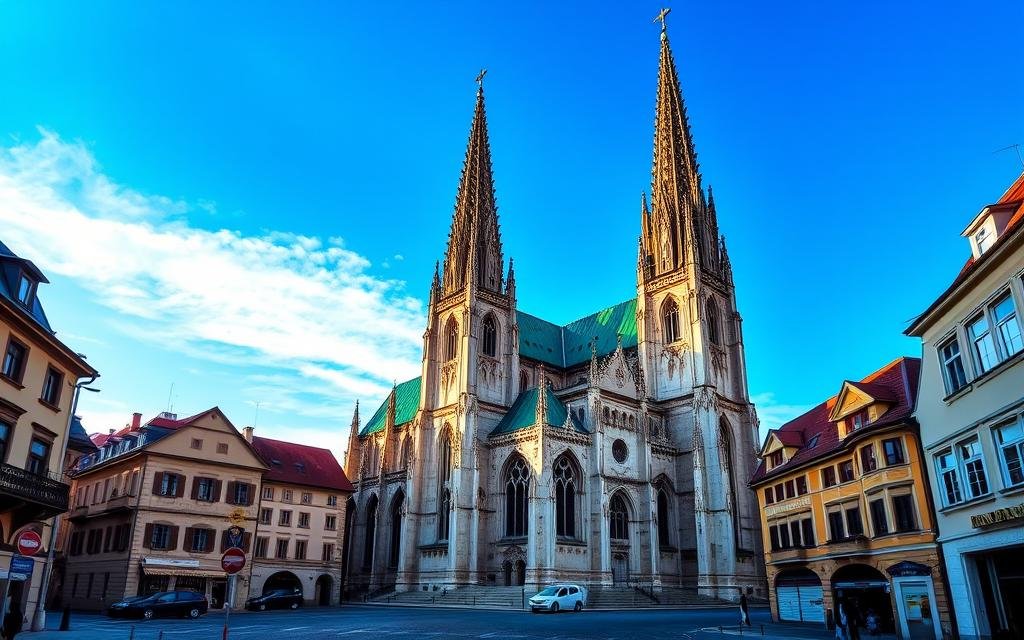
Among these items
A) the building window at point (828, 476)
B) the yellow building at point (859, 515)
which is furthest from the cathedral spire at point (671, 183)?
the building window at point (828, 476)

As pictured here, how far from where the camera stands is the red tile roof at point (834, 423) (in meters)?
25.8

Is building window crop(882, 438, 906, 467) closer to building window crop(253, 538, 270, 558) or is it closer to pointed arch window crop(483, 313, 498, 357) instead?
building window crop(253, 538, 270, 558)

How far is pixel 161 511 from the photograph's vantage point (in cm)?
4331

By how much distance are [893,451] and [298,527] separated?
42177 mm

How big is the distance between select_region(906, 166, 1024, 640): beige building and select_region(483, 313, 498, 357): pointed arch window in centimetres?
4554

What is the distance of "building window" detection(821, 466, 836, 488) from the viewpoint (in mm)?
29320

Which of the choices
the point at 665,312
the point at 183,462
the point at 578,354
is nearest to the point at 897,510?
the point at 183,462

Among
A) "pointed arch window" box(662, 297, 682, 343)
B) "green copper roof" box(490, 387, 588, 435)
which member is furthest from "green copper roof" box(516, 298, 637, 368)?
"green copper roof" box(490, 387, 588, 435)

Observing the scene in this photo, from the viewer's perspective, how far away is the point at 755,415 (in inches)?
2618

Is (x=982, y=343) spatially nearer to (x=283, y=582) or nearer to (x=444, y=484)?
(x=444, y=484)

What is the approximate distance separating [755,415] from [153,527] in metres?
49.6

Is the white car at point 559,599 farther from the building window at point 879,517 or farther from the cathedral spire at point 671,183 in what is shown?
the cathedral spire at point 671,183

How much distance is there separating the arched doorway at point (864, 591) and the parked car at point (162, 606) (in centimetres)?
3007

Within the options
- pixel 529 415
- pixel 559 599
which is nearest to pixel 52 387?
pixel 559 599
